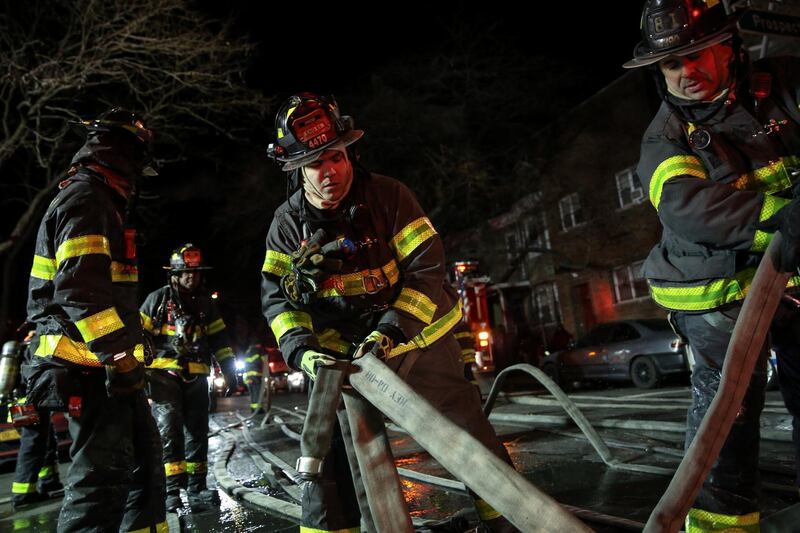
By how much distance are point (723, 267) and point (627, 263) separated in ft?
56.8

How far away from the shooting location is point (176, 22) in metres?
11.8

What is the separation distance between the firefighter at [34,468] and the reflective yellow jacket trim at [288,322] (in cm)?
394

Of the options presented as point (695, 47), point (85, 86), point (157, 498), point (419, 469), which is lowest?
point (419, 469)

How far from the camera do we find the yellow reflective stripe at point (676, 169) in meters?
2.25

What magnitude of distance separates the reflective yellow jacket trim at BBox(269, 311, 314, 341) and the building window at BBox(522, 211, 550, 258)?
1629 centimetres

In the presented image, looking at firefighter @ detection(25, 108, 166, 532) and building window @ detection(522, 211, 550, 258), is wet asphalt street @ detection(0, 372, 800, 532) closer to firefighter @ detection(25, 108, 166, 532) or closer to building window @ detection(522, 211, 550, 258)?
firefighter @ detection(25, 108, 166, 532)

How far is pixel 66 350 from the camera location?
305 centimetres

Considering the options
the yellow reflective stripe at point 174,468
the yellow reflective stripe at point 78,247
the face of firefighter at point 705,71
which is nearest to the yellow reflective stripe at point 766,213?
the face of firefighter at point 705,71

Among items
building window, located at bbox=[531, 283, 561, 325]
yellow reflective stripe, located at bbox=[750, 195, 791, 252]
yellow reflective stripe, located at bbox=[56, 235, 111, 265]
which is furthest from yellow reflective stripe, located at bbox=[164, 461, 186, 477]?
building window, located at bbox=[531, 283, 561, 325]

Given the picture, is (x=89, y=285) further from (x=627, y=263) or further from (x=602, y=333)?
(x=627, y=263)

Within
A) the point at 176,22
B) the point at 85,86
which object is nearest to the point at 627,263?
the point at 176,22

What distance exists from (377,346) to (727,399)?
1.30 metres

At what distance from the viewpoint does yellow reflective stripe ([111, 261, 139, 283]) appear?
10.8 feet

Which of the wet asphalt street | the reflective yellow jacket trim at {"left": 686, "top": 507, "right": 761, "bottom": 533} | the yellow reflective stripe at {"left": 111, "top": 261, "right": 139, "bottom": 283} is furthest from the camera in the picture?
the wet asphalt street
